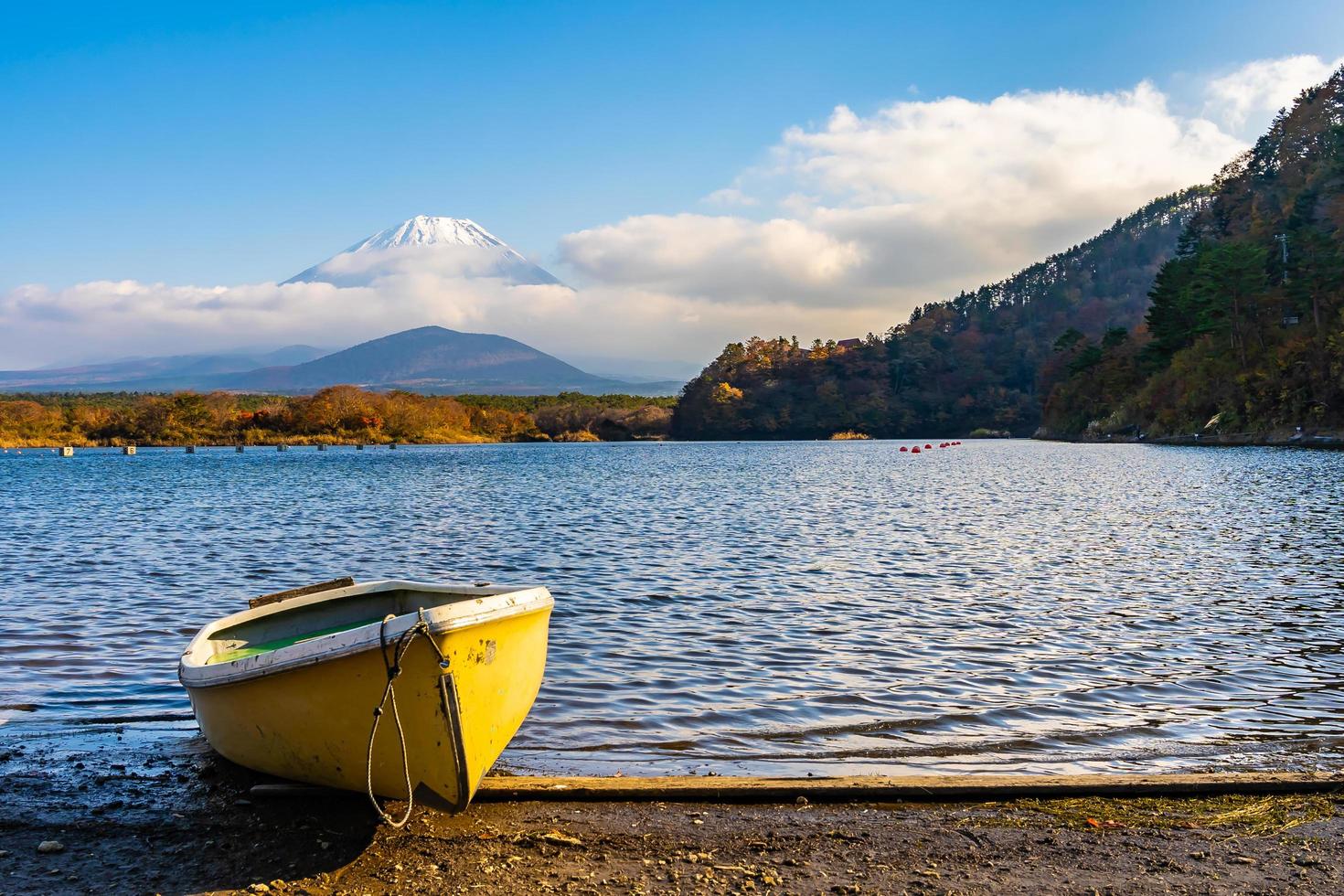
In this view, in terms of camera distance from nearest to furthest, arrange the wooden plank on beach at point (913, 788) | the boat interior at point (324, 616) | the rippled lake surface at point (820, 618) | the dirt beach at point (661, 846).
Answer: the dirt beach at point (661, 846)
the wooden plank on beach at point (913, 788)
the rippled lake surface at point (820, 618)
the boat interior at point (324, 616)

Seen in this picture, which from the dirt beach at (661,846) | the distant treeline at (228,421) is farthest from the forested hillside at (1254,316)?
the distant treeline at (228,421)

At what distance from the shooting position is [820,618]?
15.9 meters

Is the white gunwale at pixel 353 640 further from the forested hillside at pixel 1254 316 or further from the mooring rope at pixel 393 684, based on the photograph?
the forested hillside at pixel 1254 316

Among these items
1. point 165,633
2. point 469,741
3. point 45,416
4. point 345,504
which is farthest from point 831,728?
point 45,416

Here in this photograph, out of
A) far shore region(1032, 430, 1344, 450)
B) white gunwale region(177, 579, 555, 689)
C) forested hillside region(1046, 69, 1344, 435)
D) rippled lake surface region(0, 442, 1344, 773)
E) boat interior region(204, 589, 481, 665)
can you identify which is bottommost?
rippled lake surface region(0, 442, 1344, 773)

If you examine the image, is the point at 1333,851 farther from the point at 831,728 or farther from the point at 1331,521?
the point at 1331,521

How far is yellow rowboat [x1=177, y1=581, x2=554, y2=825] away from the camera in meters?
6.58

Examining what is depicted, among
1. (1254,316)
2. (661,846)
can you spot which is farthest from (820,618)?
(1254,316)

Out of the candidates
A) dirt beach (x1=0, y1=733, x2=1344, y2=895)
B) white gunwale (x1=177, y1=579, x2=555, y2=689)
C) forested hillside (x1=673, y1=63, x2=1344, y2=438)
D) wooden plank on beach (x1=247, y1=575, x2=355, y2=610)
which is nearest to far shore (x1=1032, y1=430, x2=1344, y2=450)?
forested hillside (x1=673, y1=63, x2=1344, y2=438)

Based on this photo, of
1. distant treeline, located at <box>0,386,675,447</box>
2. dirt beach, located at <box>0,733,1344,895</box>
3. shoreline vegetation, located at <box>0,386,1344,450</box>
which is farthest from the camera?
distant treeline, located at <box>0,386,675,447</box>

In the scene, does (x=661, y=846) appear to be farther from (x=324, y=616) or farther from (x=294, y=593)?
(x=294, y=593)

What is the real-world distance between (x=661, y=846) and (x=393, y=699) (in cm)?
196

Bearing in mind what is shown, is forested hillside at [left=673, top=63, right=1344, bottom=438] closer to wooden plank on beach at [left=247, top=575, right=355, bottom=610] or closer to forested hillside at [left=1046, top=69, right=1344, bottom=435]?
forested hillside at [left=1046, top=69, right=1344, bottom=435]

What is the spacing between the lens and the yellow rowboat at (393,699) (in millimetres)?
6578
